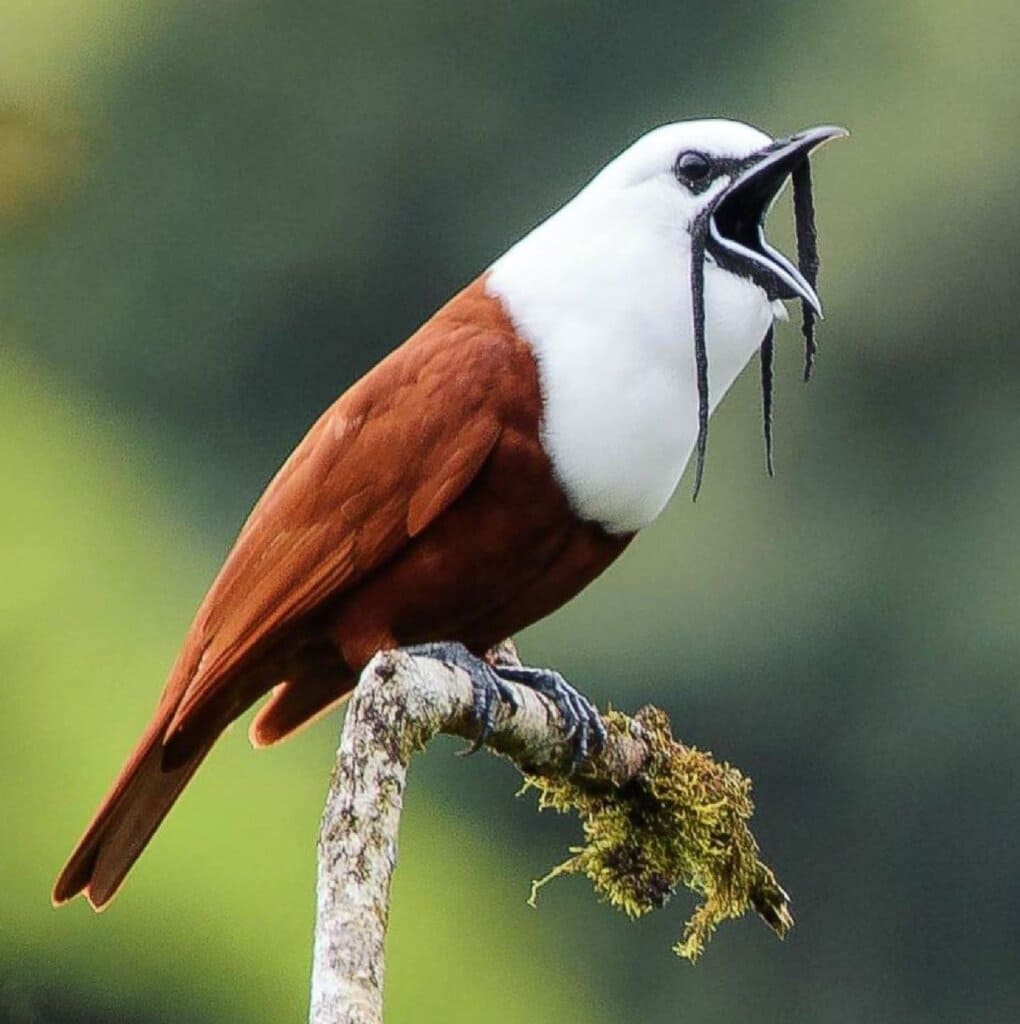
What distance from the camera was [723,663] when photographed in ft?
16.4

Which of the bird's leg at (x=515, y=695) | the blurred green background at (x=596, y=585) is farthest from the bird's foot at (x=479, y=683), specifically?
the blurred green background at (x=596, y=585)

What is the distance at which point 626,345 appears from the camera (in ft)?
6.72

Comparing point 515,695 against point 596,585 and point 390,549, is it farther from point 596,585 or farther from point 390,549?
point 596,585

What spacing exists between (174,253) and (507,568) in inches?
145

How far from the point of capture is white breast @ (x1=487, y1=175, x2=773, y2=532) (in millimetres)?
2021

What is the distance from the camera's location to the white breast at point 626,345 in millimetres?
2021

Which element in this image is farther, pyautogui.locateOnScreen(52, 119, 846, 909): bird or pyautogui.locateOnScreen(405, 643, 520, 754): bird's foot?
pyautogui.locateOnScreen(52, 119, 846, 909): bird

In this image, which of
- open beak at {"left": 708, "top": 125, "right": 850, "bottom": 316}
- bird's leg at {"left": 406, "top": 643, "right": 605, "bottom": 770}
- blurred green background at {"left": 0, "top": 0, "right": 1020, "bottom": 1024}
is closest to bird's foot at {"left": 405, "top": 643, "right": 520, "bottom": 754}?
bird's leg at {"left": 406, "top": 643, "right": 605, "bottom": 770}

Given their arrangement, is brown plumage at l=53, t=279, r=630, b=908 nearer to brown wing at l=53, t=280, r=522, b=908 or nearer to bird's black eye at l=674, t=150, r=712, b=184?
brown wing at l=53, t=280, r=522, b=908

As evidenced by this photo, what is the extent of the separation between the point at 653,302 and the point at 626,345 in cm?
5

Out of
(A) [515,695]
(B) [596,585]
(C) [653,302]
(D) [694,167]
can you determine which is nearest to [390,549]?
(A) [515,695]

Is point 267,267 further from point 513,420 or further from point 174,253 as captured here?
point 513,420

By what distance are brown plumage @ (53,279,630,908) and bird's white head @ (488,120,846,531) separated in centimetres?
3

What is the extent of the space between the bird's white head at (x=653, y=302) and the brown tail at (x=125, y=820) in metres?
0.46
